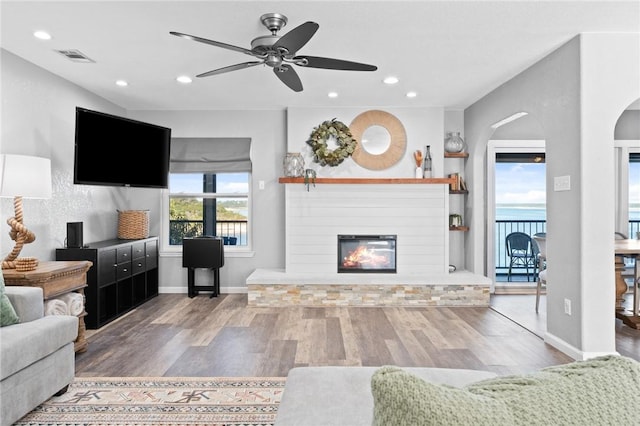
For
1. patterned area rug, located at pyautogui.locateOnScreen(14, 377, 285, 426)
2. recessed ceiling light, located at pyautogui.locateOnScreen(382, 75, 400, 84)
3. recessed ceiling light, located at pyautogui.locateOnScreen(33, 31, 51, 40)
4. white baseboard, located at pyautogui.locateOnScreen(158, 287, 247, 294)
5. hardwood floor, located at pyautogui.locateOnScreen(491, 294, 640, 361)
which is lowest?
patterned area rug, located at pyautogui.locateOnScreen(14, 377, 285, 426)

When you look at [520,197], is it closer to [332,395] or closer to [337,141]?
[337,141]

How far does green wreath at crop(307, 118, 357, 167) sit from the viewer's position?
5.30m

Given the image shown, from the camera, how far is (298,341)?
12.0ft

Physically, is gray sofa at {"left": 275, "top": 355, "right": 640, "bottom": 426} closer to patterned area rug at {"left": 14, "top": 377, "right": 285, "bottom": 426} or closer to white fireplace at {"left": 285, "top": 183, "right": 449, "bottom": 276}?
patterned area rug at {"left": 14, "top": 377, "right": 285, "bottom": 426}

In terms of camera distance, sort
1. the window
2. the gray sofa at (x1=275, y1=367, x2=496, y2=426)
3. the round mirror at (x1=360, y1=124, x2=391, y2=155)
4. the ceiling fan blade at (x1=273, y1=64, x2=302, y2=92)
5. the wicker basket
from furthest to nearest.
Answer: the window, the round mirror at (x1=360, y1=124, x2=391, y2=155), the wicker basket, the ceiling fan blade at (x1=273, y1=64, x2=302, y2=92), the gray sofa at (x1=275, y1=367, x2=496, y2=426)

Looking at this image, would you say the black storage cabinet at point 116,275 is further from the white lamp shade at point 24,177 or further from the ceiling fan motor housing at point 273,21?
the ceiling fan motor housing at point 273,21

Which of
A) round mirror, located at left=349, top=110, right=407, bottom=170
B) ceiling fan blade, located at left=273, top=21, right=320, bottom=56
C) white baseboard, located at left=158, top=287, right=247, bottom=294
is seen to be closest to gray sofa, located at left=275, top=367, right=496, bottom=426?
ceiling fan blade, located at left=273, top=21, right=320, bottom=56

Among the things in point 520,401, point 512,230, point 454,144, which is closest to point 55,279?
point 520,401

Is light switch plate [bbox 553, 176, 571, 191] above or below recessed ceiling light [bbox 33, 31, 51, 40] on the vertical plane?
below

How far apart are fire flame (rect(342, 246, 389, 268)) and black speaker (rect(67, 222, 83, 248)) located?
3011 mm

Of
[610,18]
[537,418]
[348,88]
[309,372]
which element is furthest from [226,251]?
[537,418]

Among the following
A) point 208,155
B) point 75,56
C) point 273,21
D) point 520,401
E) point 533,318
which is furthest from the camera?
point 208,155

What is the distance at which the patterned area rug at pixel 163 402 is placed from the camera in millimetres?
2285

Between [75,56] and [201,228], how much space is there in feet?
9.18
